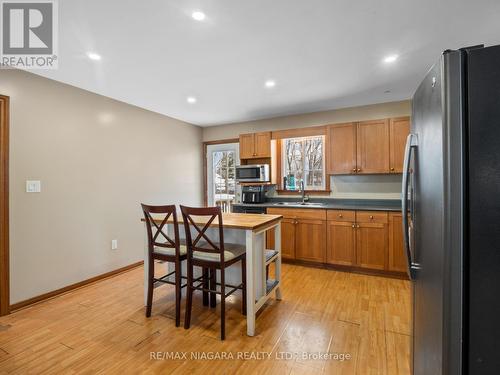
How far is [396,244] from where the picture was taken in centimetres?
329

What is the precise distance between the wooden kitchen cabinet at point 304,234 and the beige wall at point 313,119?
1.58 meters

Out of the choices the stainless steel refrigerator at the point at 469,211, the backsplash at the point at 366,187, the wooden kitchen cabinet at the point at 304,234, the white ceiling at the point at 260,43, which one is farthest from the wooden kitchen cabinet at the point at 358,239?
the stainless steel refrigerator at the point at 469,211

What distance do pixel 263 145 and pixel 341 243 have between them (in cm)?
208

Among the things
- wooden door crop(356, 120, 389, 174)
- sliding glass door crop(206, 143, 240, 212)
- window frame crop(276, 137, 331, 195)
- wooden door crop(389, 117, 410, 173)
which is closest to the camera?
wooden door crop(389, 117, 410, 173)

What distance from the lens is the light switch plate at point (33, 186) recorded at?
269cm

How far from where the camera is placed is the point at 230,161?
526 centimetres

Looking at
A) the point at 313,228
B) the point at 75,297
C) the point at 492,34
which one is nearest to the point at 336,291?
the point at 313,228

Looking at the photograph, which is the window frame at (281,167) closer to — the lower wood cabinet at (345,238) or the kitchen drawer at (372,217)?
the lower wood cabinet at (345,238)

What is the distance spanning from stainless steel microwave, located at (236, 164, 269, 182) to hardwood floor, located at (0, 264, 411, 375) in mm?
1945

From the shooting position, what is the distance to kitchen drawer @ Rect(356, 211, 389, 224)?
3.36m

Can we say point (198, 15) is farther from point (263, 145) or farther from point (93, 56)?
point (263, 145)

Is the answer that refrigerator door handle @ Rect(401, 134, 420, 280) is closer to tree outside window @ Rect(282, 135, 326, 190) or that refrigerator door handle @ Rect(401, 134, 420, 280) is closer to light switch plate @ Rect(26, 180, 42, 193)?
tree outside window @ Rect(282, 135, 326, 190)

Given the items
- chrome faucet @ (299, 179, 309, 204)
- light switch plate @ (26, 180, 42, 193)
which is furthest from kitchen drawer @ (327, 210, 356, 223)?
light switch plate @ (26, 180, 42, 193)

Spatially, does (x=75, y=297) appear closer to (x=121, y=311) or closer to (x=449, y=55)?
(x=121, y=311)
